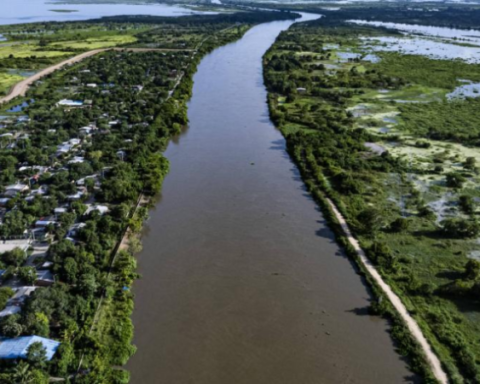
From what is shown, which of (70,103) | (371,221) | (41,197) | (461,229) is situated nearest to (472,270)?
(461,229)

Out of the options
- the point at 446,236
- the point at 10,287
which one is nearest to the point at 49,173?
the point at 10,287

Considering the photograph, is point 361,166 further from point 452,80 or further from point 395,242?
point 452,80

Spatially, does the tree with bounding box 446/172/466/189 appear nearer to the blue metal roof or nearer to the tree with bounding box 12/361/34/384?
the blue metal roof

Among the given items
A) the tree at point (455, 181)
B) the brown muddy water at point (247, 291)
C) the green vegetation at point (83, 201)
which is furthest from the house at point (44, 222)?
the tree at point (455, 181)

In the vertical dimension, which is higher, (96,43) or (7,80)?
(96,43)

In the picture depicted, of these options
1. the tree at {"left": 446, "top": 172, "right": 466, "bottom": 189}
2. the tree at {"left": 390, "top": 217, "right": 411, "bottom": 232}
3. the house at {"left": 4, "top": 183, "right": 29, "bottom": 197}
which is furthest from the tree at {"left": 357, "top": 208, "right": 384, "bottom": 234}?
the house at {"left": 4, "top": 183, "right": 29, "bottom": 197}

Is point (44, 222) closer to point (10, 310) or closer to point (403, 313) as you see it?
point (10, 310)

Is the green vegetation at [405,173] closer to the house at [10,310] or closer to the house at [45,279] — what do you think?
the house at [45,279]
